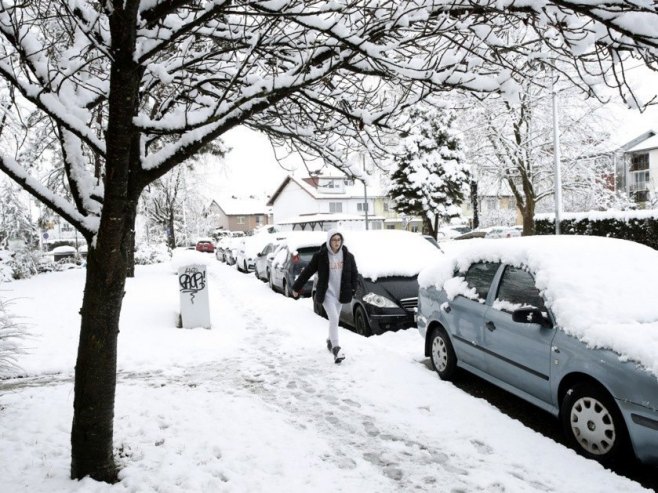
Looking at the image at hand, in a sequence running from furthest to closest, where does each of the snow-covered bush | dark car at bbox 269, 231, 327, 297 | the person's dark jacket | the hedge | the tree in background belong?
the tree in background < the snow-covered bush < the hedge < dark car at bbox 269, 231, 327, 297 < the person's dark jacket

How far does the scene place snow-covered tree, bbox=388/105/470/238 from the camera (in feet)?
100

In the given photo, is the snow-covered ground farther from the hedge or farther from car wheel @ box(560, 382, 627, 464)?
the hedge

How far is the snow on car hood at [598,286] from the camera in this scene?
364 centimetres

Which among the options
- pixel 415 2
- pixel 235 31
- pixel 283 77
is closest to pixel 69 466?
pixel 283 77

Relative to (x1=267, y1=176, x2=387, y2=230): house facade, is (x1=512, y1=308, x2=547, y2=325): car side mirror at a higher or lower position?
lower

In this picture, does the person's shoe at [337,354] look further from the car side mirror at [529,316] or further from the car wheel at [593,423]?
the car wheel at [593,423]

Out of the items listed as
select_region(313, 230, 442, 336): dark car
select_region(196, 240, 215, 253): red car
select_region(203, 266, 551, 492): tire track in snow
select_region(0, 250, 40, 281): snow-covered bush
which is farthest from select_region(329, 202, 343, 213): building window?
select_region(203, 266, 551, 492): tire track in snow

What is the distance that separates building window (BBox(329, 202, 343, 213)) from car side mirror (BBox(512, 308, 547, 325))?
182ft

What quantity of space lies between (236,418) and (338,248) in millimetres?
3004

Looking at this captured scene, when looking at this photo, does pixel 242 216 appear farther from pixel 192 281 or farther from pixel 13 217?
pixel 192 281

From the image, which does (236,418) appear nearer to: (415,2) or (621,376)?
(621,376)

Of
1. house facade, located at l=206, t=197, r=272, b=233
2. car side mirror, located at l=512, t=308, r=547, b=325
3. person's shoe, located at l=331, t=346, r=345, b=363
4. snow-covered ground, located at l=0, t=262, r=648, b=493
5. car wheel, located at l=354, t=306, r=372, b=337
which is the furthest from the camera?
house facade, located at l=206, t=197, r=272, b=233

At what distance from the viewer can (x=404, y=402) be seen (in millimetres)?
5113

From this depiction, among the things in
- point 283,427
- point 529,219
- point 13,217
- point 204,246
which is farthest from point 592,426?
point 204,246
